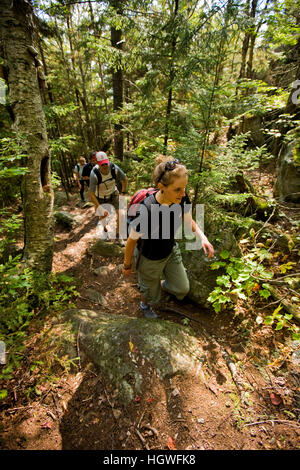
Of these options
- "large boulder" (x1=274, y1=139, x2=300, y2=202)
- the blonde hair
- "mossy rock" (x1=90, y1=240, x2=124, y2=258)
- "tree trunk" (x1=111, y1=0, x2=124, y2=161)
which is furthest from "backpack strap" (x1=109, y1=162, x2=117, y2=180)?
"large boulder" (x1=274, y1=139, x2=300, y2=202)

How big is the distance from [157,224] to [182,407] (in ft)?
7.02

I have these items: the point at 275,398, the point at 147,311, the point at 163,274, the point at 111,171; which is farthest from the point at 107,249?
the point at 275,398

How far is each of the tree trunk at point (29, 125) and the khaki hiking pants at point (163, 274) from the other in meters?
2.00

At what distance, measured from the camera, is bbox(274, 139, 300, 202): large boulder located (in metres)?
5.82

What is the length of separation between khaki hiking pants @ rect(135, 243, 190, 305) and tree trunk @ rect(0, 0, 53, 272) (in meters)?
2.00

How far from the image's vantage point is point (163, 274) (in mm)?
3516

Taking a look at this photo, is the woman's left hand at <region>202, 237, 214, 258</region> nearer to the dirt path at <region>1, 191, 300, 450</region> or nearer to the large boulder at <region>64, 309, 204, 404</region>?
the large boulder at <region>64, 309, 204, 404</region>

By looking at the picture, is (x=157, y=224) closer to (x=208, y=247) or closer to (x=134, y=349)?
(x=208, y=247)

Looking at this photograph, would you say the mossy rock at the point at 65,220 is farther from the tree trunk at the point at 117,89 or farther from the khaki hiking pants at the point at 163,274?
the khaki hiking pants at the point at 163,274

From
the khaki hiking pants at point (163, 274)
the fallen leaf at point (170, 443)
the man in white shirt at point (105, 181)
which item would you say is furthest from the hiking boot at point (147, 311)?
the man in white shirt at point (105, 181)

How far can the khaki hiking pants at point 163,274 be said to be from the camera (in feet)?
10.4

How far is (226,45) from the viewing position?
4027 millimetres

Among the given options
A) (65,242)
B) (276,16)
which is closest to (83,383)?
(65,242)

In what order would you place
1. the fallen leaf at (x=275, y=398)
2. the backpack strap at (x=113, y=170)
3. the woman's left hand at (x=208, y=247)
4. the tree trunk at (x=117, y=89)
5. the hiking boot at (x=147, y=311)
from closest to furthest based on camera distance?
the fallen leaf at (x=275, y=398) < the woman's left hand at (x=208, y=247) < the hiking boot at (x=147, y=311) < the backpack strap at (x=113, y=170) < the tree trunk at (x=117, y=89)
